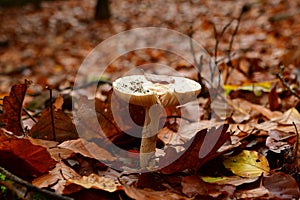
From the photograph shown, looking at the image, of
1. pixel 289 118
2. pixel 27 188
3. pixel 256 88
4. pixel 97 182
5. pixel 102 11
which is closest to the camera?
pixel 27 188

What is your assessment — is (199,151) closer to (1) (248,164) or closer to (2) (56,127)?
(1) (248,164)

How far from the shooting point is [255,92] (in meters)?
2.43

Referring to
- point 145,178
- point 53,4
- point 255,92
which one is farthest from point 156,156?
point 53,4

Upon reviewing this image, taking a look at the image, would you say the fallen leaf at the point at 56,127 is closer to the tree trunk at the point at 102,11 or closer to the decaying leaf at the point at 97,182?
the decaying leaf at the point at 97,182

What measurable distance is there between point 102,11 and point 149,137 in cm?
831

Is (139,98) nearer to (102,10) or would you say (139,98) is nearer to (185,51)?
(185,51)

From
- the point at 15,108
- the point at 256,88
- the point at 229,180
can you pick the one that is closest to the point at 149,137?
the point at 229,180

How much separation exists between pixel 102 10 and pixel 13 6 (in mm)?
2850

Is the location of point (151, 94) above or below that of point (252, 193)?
above

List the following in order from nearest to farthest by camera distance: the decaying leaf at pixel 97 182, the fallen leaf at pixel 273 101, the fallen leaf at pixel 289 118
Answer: the decaying leaf at pixel 97 182 < the fallen leaf at pixel 289 118 < the fallen leaf at pixel 273 101

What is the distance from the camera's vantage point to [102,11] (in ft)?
30.7

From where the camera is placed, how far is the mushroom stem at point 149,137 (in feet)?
4.62

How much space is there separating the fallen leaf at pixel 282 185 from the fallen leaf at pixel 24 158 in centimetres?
74

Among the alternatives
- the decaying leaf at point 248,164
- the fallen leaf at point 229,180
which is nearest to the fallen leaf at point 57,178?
the fallen leaf at point 229,180
